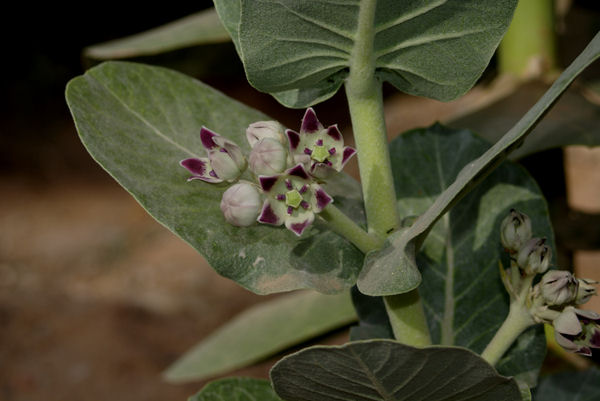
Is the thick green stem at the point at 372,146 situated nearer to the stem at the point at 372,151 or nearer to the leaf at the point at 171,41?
the stem at the point at 372,151

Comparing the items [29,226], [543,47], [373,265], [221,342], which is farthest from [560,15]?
[29,226]

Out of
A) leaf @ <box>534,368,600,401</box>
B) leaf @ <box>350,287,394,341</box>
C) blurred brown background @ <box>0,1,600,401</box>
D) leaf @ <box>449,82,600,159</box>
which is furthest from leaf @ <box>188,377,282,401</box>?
blurred brown background @ <box>0,1,600,401</box>

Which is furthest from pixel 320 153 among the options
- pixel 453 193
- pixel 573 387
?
pixel 573 387

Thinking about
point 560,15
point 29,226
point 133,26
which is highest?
point 560,15

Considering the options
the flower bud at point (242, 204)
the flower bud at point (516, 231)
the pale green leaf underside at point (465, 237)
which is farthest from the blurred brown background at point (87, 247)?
the flower bud at point (242, 204)

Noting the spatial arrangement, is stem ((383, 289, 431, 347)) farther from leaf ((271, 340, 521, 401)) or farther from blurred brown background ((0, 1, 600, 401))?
blurred brown background ((0, 1, 600, 401))

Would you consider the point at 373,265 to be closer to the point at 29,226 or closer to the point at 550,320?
the point at 550,320

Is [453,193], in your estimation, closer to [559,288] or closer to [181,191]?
[559,288]
